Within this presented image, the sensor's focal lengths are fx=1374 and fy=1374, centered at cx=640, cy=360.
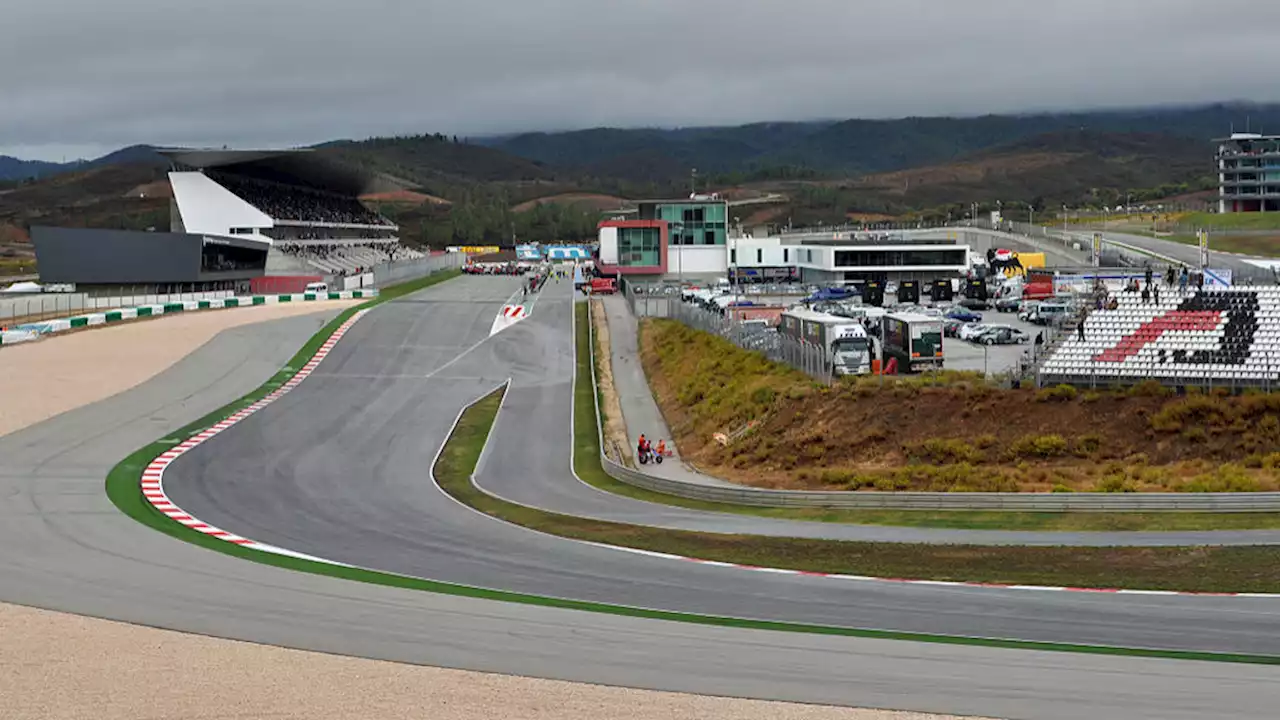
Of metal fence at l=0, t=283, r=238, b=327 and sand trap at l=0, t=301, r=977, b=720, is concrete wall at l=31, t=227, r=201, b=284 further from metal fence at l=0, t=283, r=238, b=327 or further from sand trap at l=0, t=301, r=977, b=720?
sand trap at l=0, t=301, r=977, b=720

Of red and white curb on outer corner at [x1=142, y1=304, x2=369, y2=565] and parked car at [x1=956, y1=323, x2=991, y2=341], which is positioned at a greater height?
parked car at [x1=956, y1=323, x2=991, y2=341]

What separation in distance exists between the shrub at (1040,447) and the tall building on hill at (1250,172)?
129 m

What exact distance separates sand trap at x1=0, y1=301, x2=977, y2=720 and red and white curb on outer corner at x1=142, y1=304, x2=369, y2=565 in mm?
6619

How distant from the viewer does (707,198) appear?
112125mm

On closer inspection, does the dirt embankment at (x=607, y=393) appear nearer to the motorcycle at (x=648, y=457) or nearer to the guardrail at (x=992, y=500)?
the motorcycle at (x=648, y=457)

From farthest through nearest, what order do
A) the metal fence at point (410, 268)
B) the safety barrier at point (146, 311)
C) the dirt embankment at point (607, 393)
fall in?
the metal fence at point (410, 268), the safety barrier at point (146, 311), the dirt embankment at point (607, 393)

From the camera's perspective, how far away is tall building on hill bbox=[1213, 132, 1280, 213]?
155875 mm

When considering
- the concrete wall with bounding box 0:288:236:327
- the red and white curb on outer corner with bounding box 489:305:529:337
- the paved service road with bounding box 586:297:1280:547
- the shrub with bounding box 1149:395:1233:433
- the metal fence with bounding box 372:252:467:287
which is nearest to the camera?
the paved service road with bounding box 586:297:1280:547

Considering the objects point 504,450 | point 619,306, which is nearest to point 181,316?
point 619,306

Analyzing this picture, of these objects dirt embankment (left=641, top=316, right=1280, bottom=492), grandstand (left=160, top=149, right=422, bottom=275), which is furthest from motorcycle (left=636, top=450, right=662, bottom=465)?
grandstand (left=160, top=149, right=422, bottom=275)

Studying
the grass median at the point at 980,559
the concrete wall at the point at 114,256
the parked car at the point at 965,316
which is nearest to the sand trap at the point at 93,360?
the concrete wall at the point at 114,256

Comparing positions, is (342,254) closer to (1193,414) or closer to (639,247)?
(639,247)

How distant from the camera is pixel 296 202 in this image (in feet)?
465

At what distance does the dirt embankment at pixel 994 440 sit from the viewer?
120 feet
